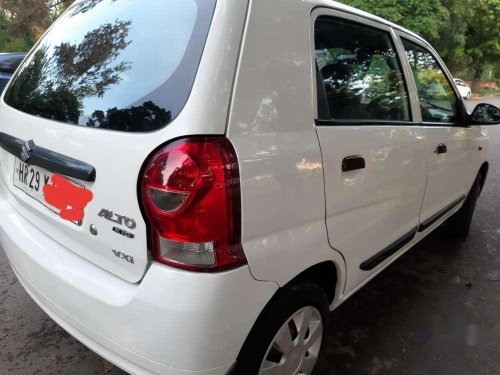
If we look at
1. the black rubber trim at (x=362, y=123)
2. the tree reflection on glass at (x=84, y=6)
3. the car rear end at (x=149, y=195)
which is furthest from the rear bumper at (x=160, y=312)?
the tree reflection on glass at (x=84, y=6)

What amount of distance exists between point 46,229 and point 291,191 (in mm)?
1034

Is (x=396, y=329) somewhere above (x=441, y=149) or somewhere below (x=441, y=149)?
below

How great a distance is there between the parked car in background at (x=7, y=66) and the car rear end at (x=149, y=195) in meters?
4.19

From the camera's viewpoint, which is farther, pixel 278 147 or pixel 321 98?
pixel 321 98

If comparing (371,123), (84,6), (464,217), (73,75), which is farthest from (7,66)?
(464,217)

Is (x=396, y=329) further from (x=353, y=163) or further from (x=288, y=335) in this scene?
(x=353, y=163)

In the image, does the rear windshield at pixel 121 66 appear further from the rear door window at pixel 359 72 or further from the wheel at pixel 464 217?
the wheel at pixel 464 217

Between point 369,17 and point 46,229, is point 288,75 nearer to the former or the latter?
point 369,17

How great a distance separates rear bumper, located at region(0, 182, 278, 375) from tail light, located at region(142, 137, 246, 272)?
0.06 metres

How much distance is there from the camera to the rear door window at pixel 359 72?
1932 mm

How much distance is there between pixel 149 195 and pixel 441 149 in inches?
84.5

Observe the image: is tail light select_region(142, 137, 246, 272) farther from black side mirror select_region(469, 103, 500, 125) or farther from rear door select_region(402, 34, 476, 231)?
black side mirror select_region(469, 103, 500, 125)

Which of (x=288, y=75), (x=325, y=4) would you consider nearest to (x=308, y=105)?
(x=288, y=75)

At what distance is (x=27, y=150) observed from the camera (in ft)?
5.66
